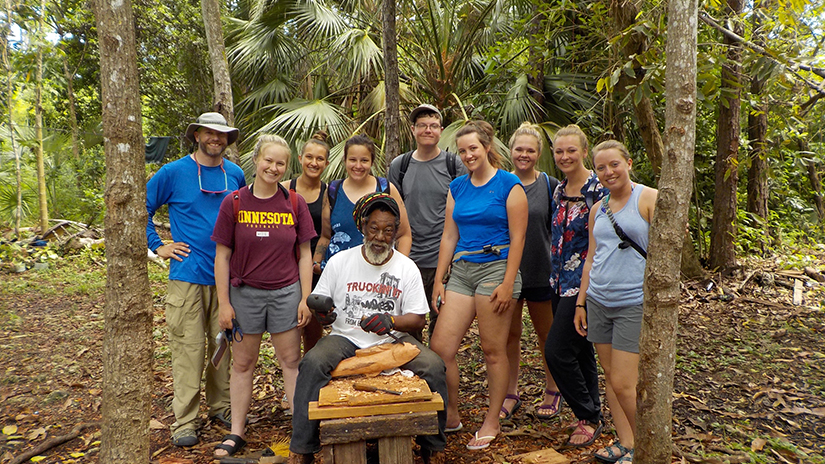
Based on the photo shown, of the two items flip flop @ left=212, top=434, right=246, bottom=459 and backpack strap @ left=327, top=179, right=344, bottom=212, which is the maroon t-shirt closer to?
backpack strap @ left=327, top=179, right=344, bottom=212

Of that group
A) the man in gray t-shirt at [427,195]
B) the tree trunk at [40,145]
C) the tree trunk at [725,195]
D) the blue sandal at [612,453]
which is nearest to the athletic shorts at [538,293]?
the man in gray t-shirt at [427,195]

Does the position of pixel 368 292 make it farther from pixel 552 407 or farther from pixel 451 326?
pixel 552 407

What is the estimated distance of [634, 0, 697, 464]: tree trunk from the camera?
2.42 metres

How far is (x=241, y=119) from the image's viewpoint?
10.4 meters

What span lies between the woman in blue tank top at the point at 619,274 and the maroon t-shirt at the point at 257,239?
1913mm

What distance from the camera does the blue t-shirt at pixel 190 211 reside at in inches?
148

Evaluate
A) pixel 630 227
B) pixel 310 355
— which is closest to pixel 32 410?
A: pixel 310 355

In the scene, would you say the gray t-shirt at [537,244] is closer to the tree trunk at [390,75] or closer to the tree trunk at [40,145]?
the tree trunk at [390,75]

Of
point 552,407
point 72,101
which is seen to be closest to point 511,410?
point 552,407

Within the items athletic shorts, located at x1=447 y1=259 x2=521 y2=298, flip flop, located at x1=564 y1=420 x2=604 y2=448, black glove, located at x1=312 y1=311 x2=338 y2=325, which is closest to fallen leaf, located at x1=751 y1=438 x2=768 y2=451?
flip flop, located at x1=564 y1=420 x2=604 y2=448

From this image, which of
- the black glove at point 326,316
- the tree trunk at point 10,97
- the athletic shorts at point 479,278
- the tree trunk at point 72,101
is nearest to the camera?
the black glove at point 326,316

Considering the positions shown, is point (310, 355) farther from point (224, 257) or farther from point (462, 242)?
point (462, 242)

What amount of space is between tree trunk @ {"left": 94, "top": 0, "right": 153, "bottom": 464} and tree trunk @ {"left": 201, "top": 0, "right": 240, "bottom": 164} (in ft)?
9.57

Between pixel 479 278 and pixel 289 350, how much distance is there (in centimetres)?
133
